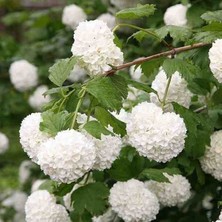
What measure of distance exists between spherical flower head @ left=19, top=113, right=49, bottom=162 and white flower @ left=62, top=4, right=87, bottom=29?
2110 mm

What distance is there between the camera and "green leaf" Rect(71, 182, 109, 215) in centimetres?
188

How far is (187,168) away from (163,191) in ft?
0.37

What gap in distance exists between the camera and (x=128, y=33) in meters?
3.60

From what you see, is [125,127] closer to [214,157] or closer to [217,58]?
[217,58]

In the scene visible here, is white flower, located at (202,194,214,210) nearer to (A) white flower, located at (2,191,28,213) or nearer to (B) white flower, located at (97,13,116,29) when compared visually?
(B) white flower, located at (97,13,116,29)

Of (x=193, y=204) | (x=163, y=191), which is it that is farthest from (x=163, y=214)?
(x=163, y=191)

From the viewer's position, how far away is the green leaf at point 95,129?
1637 mm

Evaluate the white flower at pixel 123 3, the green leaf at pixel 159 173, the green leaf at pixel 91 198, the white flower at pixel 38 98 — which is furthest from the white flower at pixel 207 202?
the white flower at pixel 38 98

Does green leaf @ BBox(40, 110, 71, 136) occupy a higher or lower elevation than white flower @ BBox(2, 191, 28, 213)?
higher

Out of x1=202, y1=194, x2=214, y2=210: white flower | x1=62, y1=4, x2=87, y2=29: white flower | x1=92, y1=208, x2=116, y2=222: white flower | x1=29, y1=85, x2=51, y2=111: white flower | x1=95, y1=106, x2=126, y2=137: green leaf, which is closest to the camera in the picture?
x1=95, y1=106, x2=126, y2=137: green leaf

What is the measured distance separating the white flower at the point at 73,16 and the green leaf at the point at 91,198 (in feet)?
6.70

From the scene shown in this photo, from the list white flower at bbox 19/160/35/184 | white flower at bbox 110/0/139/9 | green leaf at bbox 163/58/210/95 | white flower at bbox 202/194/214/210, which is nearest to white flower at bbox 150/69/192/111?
green leaf at bbox 163/58/210/95

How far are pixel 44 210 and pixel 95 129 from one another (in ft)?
1.91

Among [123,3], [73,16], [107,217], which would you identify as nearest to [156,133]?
[107,217]
